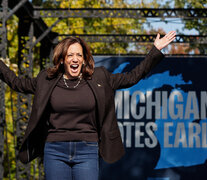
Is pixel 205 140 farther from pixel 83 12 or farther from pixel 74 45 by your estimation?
pixel 74 45

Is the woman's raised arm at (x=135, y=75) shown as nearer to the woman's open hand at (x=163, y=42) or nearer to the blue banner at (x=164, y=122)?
the woman's open hand at (x=163, y=42)

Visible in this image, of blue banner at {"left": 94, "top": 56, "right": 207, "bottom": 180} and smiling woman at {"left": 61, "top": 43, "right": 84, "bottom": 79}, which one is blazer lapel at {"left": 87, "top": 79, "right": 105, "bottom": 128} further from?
blue banner at {"left": 94, "top": 56, "right": 207, "bottom": 180}

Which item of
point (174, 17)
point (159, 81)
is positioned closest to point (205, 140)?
point (159, 81)

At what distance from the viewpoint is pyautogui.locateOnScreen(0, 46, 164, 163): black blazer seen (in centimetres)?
347

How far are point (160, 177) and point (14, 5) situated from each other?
6263mm

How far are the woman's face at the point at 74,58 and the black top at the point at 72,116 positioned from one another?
13 cm

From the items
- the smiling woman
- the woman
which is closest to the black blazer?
the woman

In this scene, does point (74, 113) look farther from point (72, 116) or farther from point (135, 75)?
point (135, 75)

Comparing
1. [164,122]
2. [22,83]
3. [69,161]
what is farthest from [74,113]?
[164,122]

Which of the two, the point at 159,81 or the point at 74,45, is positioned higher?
the point at 159,81

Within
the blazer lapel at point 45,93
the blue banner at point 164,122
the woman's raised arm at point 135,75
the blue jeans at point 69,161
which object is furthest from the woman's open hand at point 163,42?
the blue banner at point 164,122

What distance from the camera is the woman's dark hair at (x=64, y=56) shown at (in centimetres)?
353

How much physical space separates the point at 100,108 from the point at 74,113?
210mm

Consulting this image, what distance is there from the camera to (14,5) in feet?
30.1
